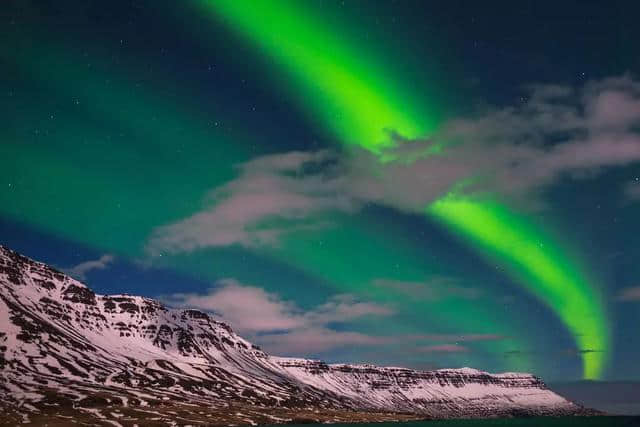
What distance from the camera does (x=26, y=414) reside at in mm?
198375

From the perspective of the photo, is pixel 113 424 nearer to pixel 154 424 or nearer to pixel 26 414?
pixel 154 424

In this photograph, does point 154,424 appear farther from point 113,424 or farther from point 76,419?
point 76,419

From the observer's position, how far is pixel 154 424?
7653 inches

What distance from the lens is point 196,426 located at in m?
199

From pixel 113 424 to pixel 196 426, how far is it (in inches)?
1193

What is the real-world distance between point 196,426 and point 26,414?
65867mm

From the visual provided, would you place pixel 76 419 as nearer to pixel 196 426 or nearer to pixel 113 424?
pixel 113 424

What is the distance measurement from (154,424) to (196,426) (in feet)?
51.6

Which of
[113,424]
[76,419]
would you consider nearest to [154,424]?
[113,424]

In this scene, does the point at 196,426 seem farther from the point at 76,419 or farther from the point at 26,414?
the point at 26,414

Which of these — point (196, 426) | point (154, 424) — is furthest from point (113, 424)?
point (196, 426)

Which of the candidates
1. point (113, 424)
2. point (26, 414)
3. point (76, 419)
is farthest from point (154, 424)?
point (26, 414)

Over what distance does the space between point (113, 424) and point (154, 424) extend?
1463 centimetres

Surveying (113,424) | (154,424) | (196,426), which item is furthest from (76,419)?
(196,426)
